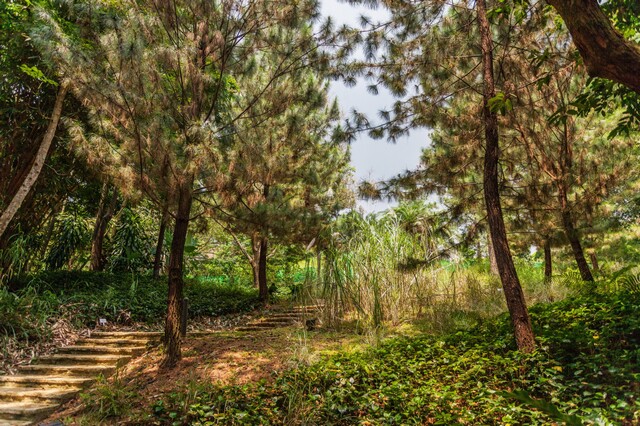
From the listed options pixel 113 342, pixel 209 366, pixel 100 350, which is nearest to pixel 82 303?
pixel 113 342

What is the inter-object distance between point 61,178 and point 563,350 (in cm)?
889

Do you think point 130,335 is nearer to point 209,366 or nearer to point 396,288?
point 209,366

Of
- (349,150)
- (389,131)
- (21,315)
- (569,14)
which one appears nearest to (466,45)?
(389,131)

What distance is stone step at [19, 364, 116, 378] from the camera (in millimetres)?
4336

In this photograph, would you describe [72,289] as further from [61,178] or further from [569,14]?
[569,14]

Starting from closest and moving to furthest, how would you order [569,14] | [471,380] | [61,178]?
[569,14] → [471,380] → [61,178]

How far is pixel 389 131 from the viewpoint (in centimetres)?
500

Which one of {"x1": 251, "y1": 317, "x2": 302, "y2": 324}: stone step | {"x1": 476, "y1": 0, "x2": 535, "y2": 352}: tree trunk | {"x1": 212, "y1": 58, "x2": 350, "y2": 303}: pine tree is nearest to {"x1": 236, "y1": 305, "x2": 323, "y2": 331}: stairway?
{"x1": 251, "y1": 317, "x2": 302, "y2": 324}: stone step

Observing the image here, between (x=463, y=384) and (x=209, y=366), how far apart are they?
2.50m

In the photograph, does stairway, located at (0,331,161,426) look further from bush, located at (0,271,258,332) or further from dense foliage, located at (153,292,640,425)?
dense foliage, located at (153,292,640,425)

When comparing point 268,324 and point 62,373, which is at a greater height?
point 268,324

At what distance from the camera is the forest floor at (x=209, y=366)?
339 centimetres

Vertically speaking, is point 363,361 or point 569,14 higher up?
point 569,14

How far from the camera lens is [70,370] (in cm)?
439
